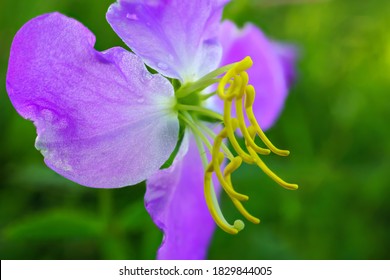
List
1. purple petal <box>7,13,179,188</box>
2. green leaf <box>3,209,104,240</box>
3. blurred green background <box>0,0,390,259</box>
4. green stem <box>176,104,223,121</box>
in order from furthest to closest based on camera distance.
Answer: blurred green background <box>0,0,390,259</box> < green leaf <box>3,209,104,240</box> < green stem <box>176,104,223,121</box> < purple petal <box>7,13,179,188</box>

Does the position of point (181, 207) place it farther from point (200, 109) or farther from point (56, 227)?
point (56, 227)

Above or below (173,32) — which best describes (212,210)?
below

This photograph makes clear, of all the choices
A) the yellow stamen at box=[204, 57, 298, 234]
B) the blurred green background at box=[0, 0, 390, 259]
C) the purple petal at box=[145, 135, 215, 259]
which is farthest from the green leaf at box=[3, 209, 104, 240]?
the yellow stamen at box=[204, 57, 298, 234]

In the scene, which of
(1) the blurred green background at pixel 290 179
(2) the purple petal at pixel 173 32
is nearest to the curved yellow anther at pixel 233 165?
(2) the purple petal at pixel 173 32

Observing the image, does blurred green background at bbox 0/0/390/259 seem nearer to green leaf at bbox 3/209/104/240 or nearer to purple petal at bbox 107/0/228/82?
green leaf at bbox 3/209/104/240

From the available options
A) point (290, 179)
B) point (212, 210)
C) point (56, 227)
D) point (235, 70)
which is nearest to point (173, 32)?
point (235, 70)

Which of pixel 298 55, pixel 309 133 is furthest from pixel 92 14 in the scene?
pixel 309 133

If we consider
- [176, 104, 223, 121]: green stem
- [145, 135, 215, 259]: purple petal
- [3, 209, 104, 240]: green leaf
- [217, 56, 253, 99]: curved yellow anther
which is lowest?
[3, 209, 104, 240]: green leaf

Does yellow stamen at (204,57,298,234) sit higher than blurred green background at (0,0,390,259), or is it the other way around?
yellow stamen at (204,57,298,234)
